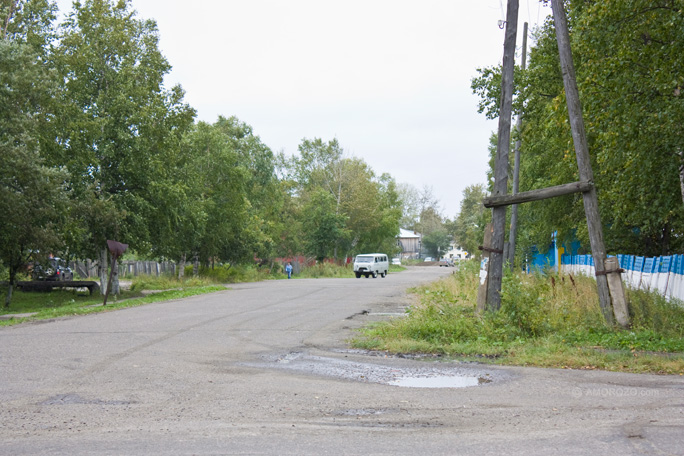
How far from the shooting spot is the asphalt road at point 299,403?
212 inches

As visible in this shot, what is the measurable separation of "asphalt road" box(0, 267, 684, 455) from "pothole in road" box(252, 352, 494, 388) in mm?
28

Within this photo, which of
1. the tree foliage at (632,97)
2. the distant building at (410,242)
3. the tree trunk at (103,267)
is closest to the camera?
the tree foliage at (632,97)

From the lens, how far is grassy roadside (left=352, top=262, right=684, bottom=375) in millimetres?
9805

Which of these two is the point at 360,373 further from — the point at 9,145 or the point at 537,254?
the point at 537,254

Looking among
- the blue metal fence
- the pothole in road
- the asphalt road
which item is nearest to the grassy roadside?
the asphalt road

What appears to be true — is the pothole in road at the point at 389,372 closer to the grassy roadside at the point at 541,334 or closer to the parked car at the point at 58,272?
the grassy roadside at the point at 541,334

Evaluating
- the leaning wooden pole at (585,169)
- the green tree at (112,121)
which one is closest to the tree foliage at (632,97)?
the leaning wooden pole at (585,169)

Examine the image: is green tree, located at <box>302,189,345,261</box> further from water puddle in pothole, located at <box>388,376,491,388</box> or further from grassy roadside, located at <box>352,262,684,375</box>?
water puddle in pothole, located at <box>388,376,491,388</box>

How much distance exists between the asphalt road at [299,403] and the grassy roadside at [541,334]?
731mm

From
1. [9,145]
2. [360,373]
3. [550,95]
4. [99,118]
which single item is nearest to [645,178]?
[550,95]

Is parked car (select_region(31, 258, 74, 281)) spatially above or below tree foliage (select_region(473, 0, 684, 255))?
below

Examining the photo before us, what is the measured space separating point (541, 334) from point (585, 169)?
3.19 metres

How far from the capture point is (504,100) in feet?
43.4

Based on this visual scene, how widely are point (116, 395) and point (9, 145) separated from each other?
1738 centimetres
